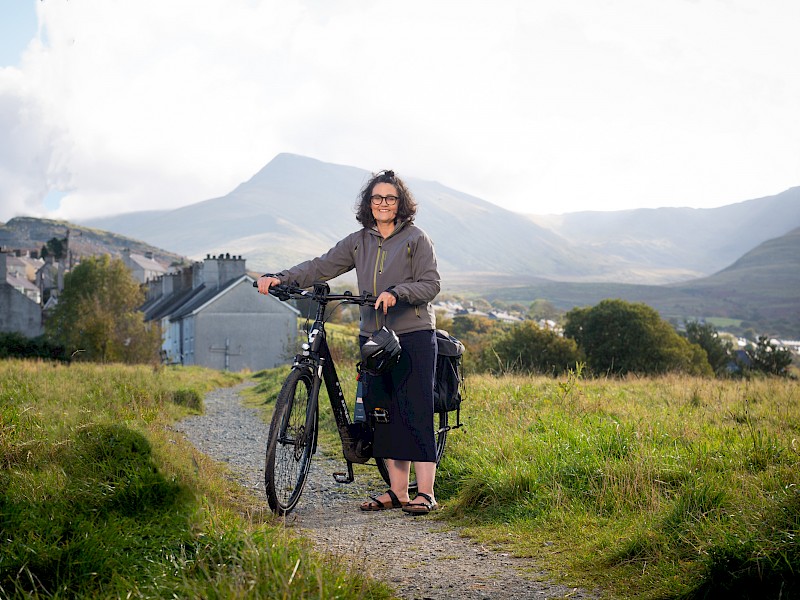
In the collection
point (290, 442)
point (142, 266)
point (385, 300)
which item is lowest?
point (290, 442)

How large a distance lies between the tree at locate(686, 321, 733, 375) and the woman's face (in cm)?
5315

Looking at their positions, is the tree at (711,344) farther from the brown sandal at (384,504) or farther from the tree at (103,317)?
the brown sandal at (384,504)

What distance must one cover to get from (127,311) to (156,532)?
118ft

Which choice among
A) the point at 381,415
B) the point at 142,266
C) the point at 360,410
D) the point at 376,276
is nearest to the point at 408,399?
the point at 381,415

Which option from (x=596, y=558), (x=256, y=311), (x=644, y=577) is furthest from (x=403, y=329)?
(x=256, y=311)

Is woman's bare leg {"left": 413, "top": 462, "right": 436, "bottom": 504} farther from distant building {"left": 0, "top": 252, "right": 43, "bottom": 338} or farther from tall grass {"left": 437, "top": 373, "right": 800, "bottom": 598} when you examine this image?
distant building {"left": 0, "top": 252, "right": 43, "bottom": 338}

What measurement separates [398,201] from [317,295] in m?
0.99

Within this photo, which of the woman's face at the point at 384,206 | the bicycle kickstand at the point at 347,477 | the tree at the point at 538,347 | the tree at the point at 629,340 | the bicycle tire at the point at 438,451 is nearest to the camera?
the woman's face at the point at 384,206

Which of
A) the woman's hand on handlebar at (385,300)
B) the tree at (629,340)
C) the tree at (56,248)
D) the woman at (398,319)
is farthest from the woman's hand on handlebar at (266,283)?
the tree at (56,248)

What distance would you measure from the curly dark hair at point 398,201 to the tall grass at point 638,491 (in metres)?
2.07

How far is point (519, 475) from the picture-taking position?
6.07 meters

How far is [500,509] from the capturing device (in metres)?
5.88

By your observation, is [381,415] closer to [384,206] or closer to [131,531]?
[384,206]

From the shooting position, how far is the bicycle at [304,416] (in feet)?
18.7
